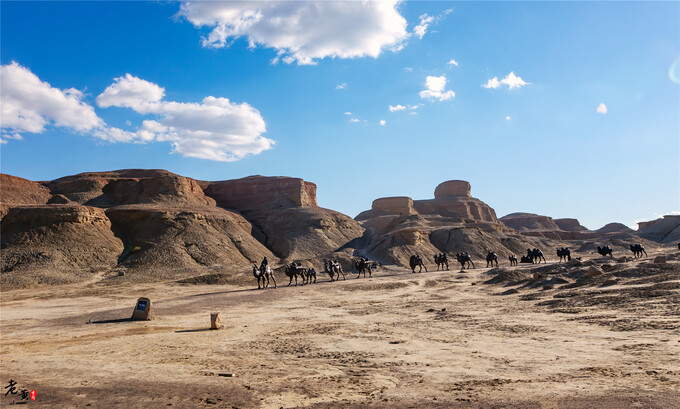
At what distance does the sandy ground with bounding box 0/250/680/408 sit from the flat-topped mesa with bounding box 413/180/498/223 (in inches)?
4429

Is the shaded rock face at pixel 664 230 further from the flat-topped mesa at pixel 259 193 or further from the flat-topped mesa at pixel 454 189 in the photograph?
the flat-topped mesa at pixel 259 193

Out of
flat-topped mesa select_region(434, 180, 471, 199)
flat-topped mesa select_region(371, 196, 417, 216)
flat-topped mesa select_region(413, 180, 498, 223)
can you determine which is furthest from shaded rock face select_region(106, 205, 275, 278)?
flat-topped mesa select_region(434, 180, 471, 199)

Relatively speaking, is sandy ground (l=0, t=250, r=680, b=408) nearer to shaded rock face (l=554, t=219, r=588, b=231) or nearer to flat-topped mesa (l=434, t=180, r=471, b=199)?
flat-topped mesa (l=434, t=180, r=471, b=199)

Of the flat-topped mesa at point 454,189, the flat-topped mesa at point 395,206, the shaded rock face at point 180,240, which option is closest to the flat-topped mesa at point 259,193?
the shaded rock face at point 180,240

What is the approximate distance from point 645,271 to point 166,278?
126ft

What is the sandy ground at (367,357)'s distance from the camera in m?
7.29

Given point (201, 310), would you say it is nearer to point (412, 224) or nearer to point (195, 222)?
point (195, 222)

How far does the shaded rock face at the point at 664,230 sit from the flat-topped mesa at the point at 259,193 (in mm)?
77939

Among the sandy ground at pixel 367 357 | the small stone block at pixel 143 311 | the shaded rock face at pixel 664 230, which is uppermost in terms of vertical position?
the shaded rock face at pixel 664 230

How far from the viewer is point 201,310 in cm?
2173

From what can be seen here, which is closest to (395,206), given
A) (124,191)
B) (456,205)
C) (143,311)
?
(456,205)

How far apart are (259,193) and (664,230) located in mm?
93342

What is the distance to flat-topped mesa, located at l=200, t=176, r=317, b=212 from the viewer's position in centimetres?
8681

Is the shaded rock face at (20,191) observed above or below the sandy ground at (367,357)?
above
